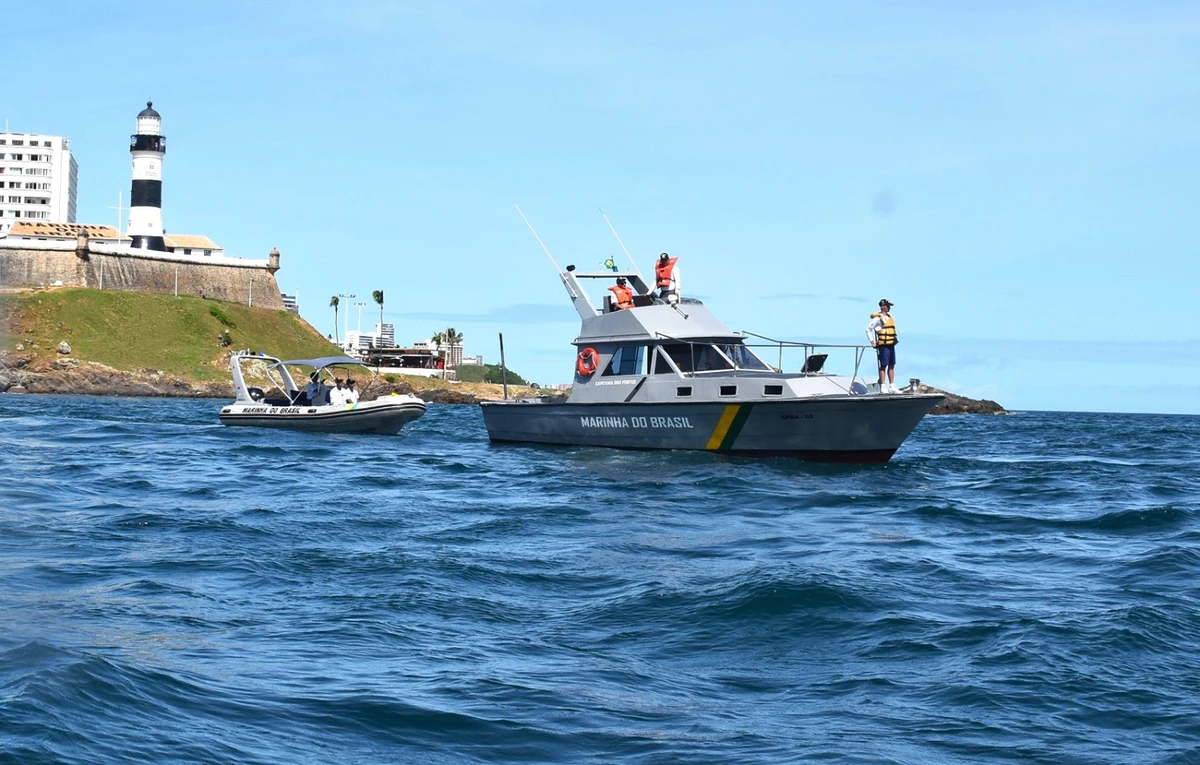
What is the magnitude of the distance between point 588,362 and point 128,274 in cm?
9176

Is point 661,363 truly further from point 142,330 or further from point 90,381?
point 142,330

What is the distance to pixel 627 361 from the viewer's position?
27266 millimetres

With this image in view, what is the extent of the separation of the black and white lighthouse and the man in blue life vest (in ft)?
295

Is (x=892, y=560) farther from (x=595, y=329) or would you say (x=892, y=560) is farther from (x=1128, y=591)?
(x=595, y=329)

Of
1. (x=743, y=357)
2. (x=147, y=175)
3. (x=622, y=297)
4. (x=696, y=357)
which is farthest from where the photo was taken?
(x=147, y=175)

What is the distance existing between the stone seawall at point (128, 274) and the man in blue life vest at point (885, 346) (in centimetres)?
9580

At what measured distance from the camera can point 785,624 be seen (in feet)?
32.2

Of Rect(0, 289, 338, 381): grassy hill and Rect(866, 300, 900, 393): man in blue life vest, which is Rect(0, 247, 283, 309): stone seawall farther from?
Rect(866, 300, 900, 393): man in blue life vest

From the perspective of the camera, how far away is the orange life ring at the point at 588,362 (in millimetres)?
28172

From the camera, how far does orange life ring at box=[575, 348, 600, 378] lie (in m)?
28.2

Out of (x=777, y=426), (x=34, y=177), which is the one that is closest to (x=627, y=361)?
(x=777, y=426)

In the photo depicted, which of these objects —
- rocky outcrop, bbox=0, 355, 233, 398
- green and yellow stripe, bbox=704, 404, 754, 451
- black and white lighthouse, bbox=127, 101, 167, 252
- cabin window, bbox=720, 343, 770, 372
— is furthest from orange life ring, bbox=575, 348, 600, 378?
black and white lighthouse, bbox=127, 101, 167, 252

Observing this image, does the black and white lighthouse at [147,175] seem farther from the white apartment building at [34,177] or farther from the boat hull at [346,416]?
the boat hull at [346,416]

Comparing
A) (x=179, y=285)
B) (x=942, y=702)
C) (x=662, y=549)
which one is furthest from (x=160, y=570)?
(x=179, y=285)
